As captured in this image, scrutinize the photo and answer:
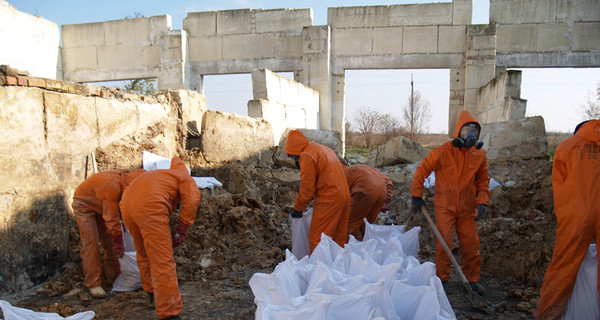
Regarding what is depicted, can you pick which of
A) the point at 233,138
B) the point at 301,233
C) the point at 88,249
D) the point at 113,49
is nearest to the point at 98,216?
the point at 88,249

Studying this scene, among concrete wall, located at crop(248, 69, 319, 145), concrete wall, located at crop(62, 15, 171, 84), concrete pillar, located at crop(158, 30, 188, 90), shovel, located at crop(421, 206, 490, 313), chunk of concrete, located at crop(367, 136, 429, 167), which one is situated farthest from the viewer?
concrete wall, located at crop(62, 15, 171, 84)

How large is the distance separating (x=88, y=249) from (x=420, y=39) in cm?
1047

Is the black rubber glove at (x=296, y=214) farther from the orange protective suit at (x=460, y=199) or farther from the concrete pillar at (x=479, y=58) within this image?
the concrete pillar at (x=479, y=58)

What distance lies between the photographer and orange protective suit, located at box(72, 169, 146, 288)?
158 inches

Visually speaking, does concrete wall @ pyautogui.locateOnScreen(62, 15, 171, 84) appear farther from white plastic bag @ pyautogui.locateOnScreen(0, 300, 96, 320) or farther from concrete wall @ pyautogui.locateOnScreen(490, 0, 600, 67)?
white plastic bag @ pyautogui.locateOnScreen(0, 300, 96, 320)

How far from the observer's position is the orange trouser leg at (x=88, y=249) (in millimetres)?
Answer: 4238

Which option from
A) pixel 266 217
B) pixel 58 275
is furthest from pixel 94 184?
pixel 266 217

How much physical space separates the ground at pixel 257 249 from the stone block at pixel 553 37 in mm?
6628

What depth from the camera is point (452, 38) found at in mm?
11883

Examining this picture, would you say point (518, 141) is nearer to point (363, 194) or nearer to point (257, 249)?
point (363, 194)

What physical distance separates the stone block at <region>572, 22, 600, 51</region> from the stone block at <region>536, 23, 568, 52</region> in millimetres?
204

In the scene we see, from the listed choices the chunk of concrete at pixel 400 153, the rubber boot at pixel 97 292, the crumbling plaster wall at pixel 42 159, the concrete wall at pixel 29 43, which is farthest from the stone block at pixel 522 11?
the concrete wall at pixel 29 43

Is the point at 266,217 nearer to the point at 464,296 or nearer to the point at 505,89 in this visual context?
the point at 464,296

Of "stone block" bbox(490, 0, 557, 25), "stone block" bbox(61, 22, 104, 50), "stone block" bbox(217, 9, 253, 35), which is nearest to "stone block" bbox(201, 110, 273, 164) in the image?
"stone block" bbox(217, 9, 253, 35)
